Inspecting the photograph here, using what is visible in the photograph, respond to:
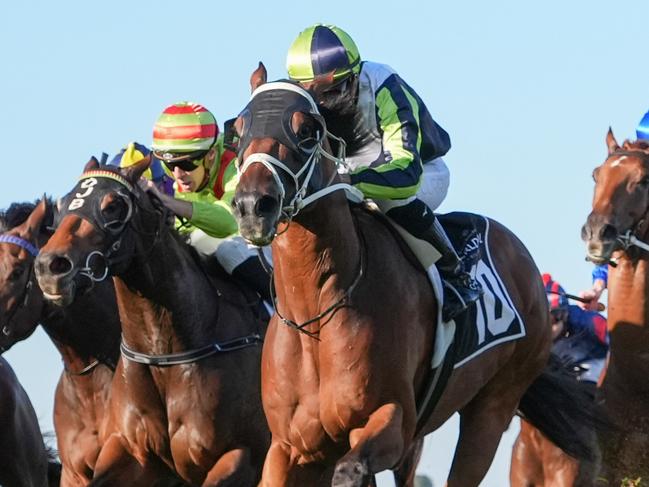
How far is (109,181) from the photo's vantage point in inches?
362

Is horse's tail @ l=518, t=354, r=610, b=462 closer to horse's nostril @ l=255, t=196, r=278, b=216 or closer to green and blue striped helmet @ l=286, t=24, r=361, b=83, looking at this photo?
green and blue striped helmet @ l=286, t=24, r=361, b=83

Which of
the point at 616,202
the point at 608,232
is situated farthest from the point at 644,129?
the point at 608,232

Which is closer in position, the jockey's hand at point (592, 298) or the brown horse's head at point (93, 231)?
the brown horse's head at point (93, 231)

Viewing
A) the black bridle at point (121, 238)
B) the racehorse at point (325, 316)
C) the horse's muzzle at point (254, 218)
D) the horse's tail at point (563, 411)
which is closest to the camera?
the horse's muzzle at point (254, 218)

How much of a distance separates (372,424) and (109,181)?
2.08 m

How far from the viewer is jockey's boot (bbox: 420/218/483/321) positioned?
28.6 ft

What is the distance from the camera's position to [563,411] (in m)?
10.7

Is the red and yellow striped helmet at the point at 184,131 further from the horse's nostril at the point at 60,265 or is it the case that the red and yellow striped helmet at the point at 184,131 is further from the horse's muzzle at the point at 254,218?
the horse's muzzle at the point at 254,218

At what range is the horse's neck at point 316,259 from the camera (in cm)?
800

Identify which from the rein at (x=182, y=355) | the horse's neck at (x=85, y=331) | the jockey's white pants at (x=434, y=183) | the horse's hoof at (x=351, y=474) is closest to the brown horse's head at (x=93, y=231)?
the rein at (x=182, y=355)

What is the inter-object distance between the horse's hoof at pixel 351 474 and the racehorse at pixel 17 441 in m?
3.71

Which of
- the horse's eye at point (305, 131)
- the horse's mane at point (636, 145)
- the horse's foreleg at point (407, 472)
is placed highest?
the horse's eye at point (305, 131)

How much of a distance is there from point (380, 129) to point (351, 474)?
1811 millimetres

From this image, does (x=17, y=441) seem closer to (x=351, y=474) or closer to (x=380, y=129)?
(x=380, y=129)
